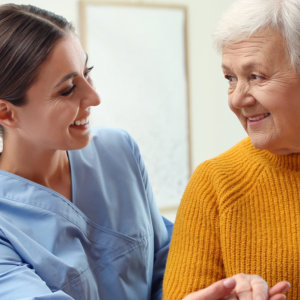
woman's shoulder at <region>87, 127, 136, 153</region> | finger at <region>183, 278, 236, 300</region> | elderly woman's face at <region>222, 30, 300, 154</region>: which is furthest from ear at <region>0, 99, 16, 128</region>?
finger at <region>183, 278, 236, 300</region>

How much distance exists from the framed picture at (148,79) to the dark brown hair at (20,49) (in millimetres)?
1640

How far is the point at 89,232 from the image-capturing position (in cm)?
145

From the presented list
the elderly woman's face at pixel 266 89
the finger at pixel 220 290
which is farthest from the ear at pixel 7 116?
the finger at pixel 220 290

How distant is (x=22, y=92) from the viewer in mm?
1304

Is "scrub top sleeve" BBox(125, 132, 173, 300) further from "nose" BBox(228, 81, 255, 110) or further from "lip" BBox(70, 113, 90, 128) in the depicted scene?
"nose" BBox(228, 81, 255, 110)

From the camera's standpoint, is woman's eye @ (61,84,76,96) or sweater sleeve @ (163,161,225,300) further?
woman's eye @ (61,84,76,96)

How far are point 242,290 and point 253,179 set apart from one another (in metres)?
0.30

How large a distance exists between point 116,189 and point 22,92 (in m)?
0.42

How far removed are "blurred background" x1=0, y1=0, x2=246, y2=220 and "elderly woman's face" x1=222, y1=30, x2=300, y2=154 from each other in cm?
187

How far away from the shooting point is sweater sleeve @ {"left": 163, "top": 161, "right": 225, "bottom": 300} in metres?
1.17

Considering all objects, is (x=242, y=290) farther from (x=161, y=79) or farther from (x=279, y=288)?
(x=161, y=79)

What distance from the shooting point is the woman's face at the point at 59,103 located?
1308 millimetres

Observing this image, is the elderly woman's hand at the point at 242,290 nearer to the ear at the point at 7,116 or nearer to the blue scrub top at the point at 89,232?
the blue scrub top at the point at 89,232

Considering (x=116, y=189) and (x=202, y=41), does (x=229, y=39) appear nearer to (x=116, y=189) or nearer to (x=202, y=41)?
(x=116, y=189)
